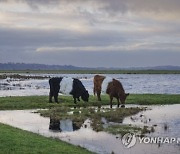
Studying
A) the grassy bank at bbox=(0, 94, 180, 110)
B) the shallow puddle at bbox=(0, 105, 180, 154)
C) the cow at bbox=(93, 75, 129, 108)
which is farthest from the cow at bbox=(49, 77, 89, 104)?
the shallow puddle at bbox=(0, 105, 180, 154)

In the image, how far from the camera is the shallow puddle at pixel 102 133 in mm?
18866

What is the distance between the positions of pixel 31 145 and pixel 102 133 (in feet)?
18.2

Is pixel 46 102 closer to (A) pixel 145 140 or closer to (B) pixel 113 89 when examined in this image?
(B) pixel 113 89

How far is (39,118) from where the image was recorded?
96.1ft

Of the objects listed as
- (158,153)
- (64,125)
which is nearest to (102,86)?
(64,125)

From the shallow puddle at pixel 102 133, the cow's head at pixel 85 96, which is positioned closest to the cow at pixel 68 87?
the cow's head at pixel 85 96

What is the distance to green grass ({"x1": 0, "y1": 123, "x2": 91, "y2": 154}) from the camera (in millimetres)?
17516

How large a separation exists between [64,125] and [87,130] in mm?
2752

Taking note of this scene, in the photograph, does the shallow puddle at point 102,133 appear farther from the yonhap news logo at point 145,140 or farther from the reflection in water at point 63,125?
the yonhap news logo at point 145,140

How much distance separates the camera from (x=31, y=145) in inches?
730

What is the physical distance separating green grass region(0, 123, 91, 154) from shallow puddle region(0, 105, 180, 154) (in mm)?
1218

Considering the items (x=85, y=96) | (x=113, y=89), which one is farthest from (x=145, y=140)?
(x=85, y=96)

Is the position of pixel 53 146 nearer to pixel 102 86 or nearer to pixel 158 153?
pixel 158 153

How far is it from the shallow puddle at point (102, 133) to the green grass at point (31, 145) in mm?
1218
